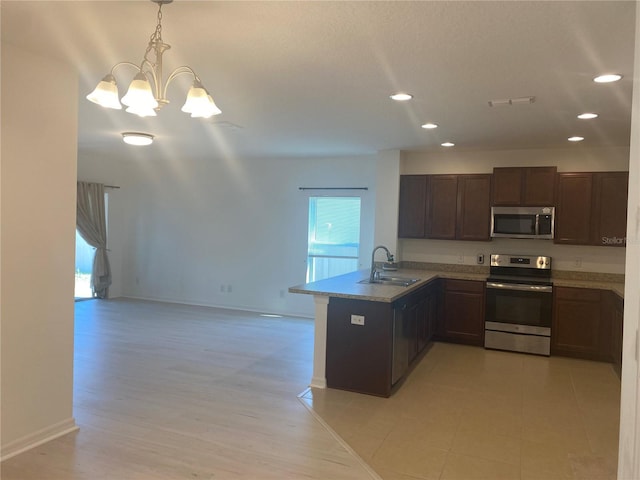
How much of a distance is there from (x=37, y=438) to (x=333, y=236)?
4.80 meters

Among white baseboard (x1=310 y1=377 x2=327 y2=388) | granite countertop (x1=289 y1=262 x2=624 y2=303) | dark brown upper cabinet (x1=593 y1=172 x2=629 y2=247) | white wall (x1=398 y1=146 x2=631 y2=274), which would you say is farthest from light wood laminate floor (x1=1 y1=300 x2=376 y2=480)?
dark brown upper cabinet (x1=593 y1=172 x2=629 y2=247)

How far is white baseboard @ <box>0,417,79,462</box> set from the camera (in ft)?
8.89

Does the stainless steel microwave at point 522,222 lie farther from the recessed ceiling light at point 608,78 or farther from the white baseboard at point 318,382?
the white baseboard at point 318,382

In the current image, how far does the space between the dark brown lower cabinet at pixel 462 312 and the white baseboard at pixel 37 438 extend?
4064 millimetres

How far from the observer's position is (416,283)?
4.61 m

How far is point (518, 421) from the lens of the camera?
348cm

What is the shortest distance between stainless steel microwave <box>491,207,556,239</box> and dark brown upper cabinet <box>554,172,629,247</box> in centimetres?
11

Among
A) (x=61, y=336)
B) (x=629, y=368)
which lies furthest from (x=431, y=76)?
(x=61, y=336)

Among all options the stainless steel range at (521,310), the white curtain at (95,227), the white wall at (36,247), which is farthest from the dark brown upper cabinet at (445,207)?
the white curtain at (95,227)

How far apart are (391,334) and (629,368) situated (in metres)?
2.15

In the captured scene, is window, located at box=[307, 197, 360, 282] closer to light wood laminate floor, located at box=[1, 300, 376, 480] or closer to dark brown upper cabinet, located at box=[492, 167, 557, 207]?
light wood laminate floor, located at box=[1, 300, 376, 480]

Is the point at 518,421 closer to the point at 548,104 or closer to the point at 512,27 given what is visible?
the point at 548,104

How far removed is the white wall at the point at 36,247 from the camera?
2656 millimetres

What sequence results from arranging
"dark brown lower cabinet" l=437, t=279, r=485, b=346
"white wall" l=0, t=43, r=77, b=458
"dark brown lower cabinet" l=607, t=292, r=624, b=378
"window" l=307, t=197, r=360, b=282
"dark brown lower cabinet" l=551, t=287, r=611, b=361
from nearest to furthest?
"white wall" l=0, t=43, r=77, b=458, "dark brown lower cabinet" l=607, t=292, r=624, b=378, "dark brown lower cabinet" l=551, t=287, r=611, b=361, "dark brown lower cabinet" l=437, t=279, r=485, b=346, "window" l=307, t=197, r=360, b=282
